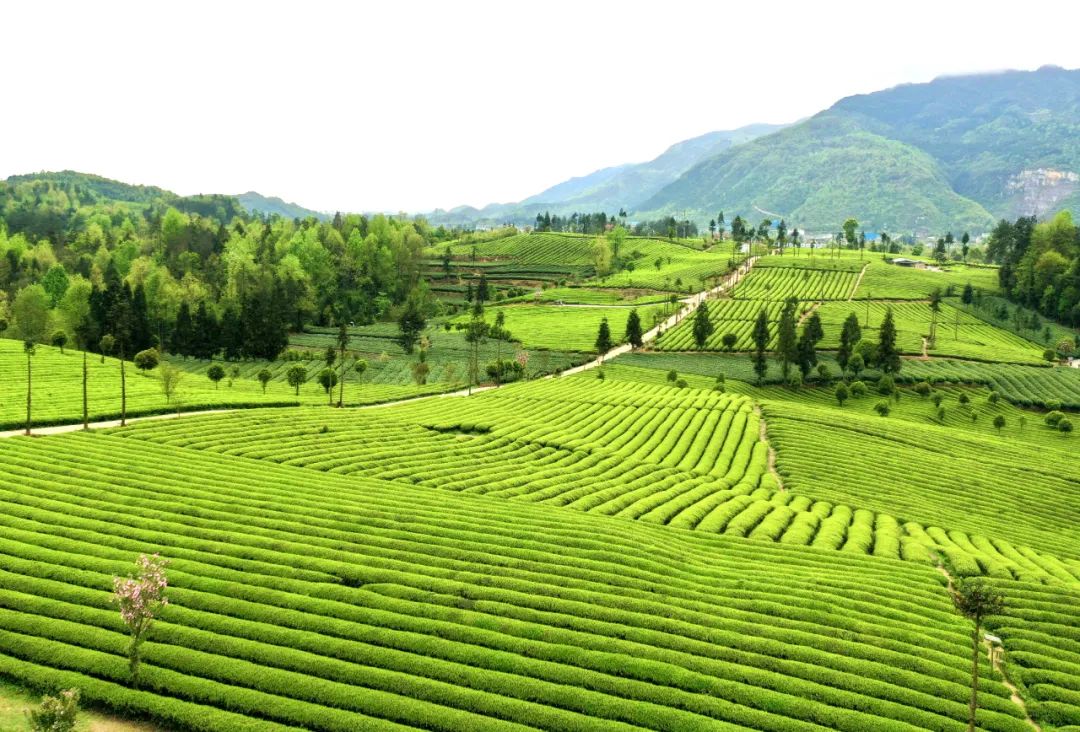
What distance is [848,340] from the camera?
11781 centimetres

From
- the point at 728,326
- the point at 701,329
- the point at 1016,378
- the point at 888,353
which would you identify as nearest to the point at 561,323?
the point at 701,329

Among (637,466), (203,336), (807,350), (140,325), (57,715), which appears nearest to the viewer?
(57,715)

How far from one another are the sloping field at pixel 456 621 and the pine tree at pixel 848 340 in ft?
271

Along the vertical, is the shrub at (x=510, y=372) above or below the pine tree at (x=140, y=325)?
below

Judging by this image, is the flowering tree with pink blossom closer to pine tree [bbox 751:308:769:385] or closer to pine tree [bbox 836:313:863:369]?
pine tree [bbox 751:308:769:385]

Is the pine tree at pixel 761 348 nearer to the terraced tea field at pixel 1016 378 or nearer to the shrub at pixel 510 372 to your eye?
the terraced tea field at pixel 1016 378

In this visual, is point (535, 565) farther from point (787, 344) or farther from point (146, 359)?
point (787, 344)

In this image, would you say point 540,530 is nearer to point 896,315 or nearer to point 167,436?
point 167,436

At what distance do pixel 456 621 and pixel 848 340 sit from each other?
107 meters

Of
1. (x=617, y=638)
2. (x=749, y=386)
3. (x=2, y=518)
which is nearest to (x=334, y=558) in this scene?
(x=617, y=638)

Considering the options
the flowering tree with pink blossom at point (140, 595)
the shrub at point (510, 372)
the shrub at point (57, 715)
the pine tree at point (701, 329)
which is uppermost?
the pine tree at point (701, 329)

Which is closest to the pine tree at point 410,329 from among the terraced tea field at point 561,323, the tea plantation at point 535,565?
the terraced tea field at point 561,323

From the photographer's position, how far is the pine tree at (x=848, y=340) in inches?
4552

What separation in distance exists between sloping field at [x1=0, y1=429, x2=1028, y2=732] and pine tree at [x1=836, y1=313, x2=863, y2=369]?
82744mm
